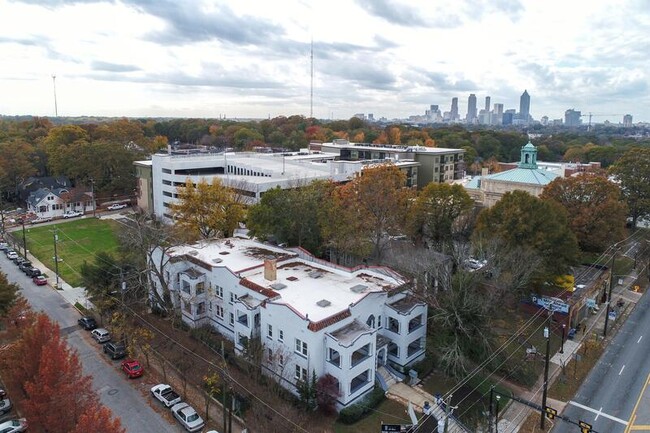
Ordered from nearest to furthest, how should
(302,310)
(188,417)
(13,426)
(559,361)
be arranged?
Result: (13,426) → (188,417) → (302,310) → (559,361)

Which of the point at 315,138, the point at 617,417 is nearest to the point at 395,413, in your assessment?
the point at 617,417

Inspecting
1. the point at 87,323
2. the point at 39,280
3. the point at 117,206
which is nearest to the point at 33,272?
the point at 39,280

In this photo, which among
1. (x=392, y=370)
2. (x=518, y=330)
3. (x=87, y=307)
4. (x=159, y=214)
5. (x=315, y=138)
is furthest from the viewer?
(x=315, y=138)

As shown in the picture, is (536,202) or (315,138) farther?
(315,138)

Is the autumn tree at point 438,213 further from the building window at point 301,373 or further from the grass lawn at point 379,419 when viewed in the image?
the building window at point 301,373

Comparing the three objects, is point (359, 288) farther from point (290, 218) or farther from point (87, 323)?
point (87, 323)

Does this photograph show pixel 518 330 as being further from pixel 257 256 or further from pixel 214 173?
pixel 214 173
